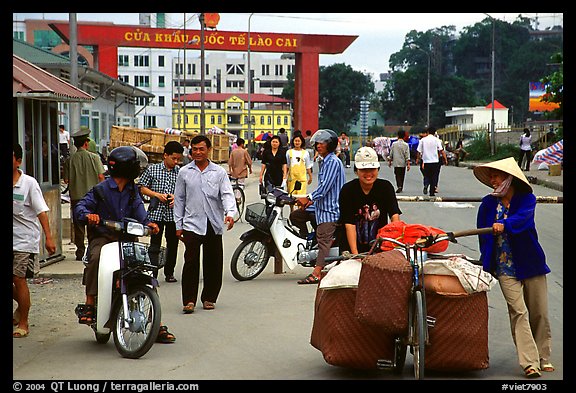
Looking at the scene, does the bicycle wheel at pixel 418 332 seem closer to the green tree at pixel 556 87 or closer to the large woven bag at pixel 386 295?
the large woven bag at pixel 386 295

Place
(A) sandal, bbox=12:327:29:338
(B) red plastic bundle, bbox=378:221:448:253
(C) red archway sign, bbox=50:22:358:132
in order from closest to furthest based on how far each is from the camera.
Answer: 1. (B) red plastic bundle, bbox=378:221:448:253
2. (A) sandal, bbox=12:327:29:338
3. (C) red archway sign, bbox=50:22:358:132

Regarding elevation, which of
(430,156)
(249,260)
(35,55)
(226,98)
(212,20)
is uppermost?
(212,20)

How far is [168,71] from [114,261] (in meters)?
109

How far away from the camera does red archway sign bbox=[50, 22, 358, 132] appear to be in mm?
49625

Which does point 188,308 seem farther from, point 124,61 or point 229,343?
point 124,61

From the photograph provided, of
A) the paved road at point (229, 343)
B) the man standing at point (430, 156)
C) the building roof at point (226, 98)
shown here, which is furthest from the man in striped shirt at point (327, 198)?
the building roof at point (226, 98)

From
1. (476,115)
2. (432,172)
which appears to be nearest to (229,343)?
(432,172)

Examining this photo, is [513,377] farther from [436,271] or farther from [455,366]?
[436,271]

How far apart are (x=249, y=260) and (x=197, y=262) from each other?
8.22 feet

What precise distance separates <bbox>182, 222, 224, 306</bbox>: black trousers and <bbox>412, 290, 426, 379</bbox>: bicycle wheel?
3923mm

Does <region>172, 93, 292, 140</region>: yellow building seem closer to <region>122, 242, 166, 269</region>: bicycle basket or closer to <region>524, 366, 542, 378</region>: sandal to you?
<region>122, 242, 166, 269</region>: bicycle basket

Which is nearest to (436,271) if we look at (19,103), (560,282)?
(560,282)

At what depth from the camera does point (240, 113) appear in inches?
5394

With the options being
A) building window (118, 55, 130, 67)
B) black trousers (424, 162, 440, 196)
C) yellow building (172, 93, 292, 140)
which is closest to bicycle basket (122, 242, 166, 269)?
black trousers (424, 162, 440, 196)
